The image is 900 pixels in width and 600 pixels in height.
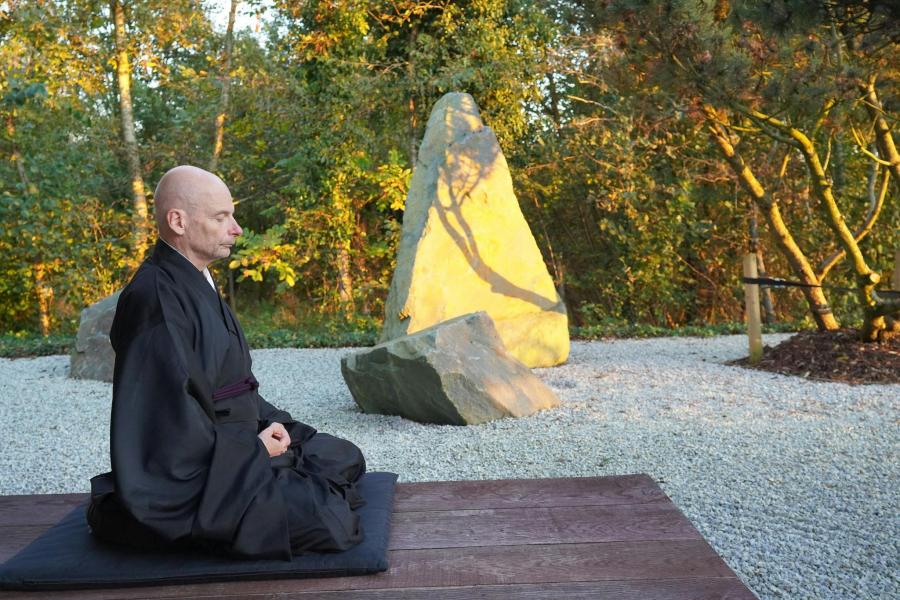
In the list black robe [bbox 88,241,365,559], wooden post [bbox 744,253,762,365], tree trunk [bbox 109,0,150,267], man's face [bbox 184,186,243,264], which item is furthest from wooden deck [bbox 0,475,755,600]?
tree trunk [bbox 109,0,150,267]

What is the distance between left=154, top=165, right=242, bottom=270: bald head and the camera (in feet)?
6.42

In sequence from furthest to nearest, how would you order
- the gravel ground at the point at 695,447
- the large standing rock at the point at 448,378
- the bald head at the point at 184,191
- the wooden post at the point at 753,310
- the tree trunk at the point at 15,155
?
the tree trunk at the point at 15,155, the wooden post at the point at 753,310, the large standing rock at the point at 448,378, the gravel ground at the point at 695,447, the bald head at the point at 184,191

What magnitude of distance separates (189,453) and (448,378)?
9.72ft

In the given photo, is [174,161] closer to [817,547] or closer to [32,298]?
[32,298]

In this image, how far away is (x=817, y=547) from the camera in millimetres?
2951

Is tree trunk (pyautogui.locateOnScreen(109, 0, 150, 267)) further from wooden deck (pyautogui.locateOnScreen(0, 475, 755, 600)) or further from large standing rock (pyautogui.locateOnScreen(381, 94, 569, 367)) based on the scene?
wooden deck (pyautogui.locateOnScreen(0, 475, 755, 600))

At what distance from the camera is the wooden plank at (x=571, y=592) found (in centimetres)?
169

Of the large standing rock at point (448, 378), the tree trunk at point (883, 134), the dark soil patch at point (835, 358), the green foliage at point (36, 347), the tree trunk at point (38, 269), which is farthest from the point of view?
the tree trunk at point (38, 269)

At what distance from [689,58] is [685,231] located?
→ 14.7 feet

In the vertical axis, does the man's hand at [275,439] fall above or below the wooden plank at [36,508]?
above

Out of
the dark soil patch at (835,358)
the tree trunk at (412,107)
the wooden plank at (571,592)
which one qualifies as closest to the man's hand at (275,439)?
the wooden plank at (571,592)

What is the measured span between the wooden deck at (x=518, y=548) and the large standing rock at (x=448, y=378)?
2266 millimetres

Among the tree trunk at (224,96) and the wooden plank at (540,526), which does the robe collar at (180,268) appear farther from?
the tree trunk at (224,96)

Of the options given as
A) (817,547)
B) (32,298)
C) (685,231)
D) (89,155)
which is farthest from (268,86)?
(817,547)
